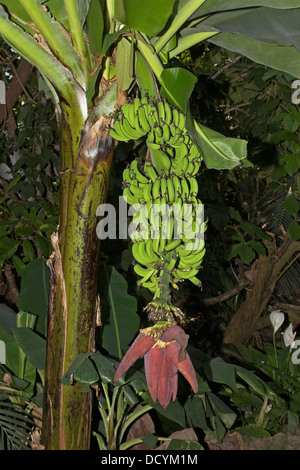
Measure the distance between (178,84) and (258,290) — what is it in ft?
6.36

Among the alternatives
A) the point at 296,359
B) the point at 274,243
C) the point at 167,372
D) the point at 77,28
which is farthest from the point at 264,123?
the point at 167,372

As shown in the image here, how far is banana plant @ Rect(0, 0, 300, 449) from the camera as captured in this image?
842 mm

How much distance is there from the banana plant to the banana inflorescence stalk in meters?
0.04

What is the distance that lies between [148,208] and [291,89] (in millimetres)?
1779

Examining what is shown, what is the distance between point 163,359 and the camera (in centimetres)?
64

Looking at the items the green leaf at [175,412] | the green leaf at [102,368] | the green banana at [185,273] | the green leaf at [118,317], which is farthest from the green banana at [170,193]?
the green leaf at [118,317]

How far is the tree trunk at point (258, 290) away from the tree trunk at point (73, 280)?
1.69 meters

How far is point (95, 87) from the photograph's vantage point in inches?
34.7

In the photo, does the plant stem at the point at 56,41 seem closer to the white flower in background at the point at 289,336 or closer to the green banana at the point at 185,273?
the green banana at the point at 185,273

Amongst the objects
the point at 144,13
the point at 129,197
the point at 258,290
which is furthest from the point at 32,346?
the point at 258,290

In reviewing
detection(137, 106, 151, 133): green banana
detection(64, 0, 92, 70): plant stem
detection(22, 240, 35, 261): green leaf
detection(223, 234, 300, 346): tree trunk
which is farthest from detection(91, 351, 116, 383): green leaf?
detection(223, 234, 300, 346): tree trunk

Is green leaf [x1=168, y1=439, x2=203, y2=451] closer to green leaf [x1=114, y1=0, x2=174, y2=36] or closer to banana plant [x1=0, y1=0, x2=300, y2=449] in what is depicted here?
banana plant [x1=0, y1=0, x2=300, y2=449]

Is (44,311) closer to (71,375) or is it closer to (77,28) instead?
(71,375)

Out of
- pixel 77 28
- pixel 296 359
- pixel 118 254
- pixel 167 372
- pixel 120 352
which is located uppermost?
pixel 77 28
